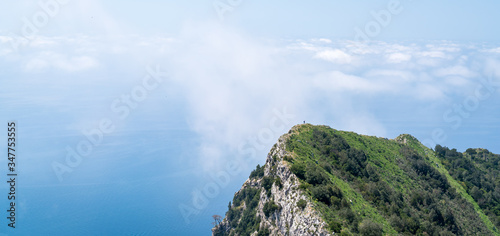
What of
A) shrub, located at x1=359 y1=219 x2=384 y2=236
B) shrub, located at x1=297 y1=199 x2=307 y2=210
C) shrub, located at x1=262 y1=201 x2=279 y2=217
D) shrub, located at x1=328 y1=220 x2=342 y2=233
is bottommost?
shrub, located at x1=359 y1=219 x2=384 y2=236

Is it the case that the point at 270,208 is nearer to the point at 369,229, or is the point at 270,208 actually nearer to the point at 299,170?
the point at 299,170

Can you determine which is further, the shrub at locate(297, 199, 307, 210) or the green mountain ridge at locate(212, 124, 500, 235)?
the green mountain ridge at locate(212, 124, 500, 235)

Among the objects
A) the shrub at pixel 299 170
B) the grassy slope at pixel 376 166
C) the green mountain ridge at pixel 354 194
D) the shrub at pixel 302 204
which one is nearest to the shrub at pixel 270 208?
the green mountain ridge at pixel 354 194

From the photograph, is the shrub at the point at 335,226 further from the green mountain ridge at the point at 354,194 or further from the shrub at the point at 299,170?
the shrub at the point at 299,170

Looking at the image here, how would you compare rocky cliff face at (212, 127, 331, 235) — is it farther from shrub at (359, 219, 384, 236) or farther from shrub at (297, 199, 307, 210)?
shrub at (359, 219, 384, 236)

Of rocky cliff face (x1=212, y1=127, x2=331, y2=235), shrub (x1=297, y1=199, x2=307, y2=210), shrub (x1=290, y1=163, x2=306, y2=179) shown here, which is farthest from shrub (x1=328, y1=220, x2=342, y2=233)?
shrub (x1=290, y1=163, x2=306, y2=179)

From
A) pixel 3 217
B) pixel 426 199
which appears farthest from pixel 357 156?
pixel 3 217

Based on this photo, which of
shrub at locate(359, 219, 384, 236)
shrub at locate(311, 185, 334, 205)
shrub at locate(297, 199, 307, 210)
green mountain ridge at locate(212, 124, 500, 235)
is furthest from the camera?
shrub at locate(311, 185, 334, 205)
